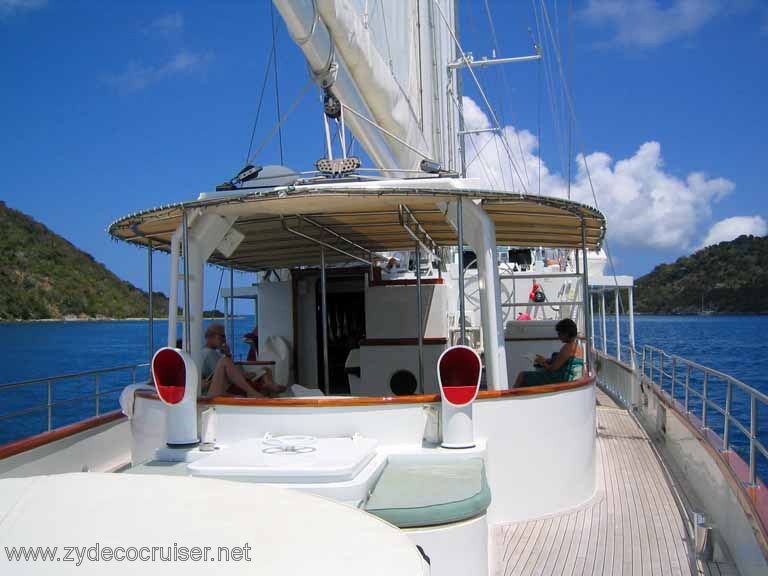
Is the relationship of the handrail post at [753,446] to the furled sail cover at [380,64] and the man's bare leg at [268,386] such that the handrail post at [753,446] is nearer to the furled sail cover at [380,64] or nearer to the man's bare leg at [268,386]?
the furled sail cover at [380,64]

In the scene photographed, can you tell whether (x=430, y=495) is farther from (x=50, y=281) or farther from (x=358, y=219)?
(x=50, y=281)

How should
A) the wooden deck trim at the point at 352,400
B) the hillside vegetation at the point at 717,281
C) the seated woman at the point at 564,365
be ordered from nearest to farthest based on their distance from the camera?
the wooden deck trim at the point at 352,400 < the seated woman at the point at 564,365 < the hillside vegetation at the point at 717,281

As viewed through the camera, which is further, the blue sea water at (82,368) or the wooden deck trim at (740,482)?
the blue sea water at (82,368)

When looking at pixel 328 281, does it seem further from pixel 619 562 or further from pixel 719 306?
pixel 719 306

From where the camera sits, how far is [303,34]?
5664mm

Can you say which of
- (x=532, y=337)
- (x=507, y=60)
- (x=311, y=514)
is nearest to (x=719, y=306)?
(x=507, y=60)

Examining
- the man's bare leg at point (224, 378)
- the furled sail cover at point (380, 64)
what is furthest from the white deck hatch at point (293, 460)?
the furled sail cover at point (380, 64)

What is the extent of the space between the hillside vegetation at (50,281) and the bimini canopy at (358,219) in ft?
300

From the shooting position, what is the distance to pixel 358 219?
6.73 m

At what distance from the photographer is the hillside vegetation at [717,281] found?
93562mm

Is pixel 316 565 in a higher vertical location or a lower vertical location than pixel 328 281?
lower

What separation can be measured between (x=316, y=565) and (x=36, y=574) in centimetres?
69

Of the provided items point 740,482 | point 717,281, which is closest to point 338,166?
point 740,482

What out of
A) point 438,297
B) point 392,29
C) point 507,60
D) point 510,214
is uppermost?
point 507,60
